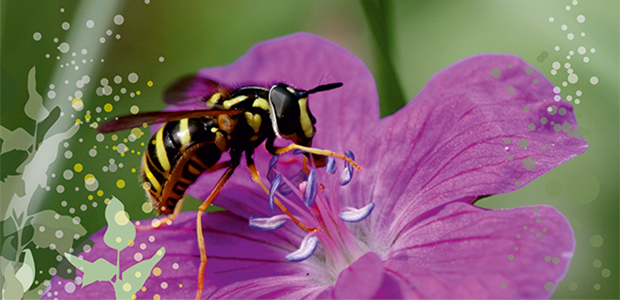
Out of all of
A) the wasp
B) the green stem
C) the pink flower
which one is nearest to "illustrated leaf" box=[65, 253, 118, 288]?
the pink flower

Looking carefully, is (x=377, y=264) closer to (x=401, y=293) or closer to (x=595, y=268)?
(x=401, y=293)

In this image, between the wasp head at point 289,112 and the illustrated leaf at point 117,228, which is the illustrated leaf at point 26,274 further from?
the wasp head at point 289,112

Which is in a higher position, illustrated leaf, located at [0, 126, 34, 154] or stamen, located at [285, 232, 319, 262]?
illustrated leaf, located at [0, 126, 34, 154]

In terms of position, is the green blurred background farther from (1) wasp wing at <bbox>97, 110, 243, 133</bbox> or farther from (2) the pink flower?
(1) wasp wing at <bbox>97, 110, 243, 133</bbox>

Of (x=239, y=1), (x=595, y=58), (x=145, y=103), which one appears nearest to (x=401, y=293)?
(x=595, y=58)

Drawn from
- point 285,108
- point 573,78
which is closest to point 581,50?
point 573,78

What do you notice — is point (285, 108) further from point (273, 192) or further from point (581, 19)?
point (581, 19)
